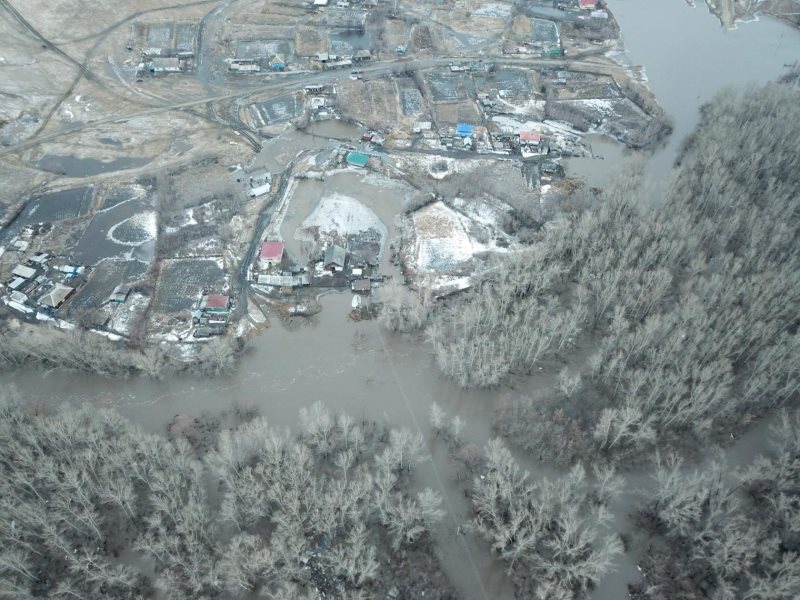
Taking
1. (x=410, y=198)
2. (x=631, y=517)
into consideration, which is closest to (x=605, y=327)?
(x=631, y=517)

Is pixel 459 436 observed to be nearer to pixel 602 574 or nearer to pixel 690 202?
pixel 602 574

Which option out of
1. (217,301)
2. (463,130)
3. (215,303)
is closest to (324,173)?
(463,130)

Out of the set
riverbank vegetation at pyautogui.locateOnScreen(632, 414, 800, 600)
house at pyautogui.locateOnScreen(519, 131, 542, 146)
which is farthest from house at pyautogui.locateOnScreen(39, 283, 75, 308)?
house at pyautogui.locateOnScreen(519, 131, 542, 146)

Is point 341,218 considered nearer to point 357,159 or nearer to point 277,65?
point 357,159

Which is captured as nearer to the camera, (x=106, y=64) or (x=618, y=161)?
(x=618, y=161)

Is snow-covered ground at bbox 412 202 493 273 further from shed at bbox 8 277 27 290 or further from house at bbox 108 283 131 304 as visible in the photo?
shed at bbox 8 277 27 290

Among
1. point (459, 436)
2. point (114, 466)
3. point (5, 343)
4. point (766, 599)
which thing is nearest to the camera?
point (766, 599)
